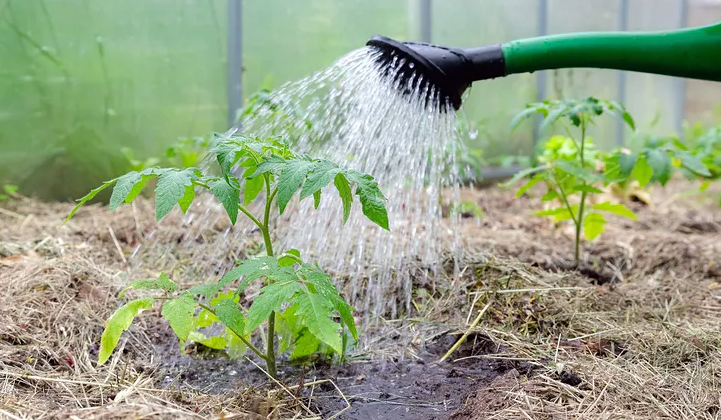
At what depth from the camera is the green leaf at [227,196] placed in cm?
127

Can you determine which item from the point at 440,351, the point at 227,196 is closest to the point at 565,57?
the point at 440,351

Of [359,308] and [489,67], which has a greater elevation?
[489,67]

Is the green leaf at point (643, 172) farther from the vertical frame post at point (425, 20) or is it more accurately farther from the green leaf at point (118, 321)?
the vertical frame post at point (425, 20)

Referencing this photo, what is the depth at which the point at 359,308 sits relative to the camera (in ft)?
6.73

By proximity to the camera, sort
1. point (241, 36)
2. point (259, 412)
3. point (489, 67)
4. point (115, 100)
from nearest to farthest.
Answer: point (259, 412), point (489, 67), point (115, 100), point (241, 36)

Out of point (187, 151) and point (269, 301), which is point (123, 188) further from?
point (187, 151)

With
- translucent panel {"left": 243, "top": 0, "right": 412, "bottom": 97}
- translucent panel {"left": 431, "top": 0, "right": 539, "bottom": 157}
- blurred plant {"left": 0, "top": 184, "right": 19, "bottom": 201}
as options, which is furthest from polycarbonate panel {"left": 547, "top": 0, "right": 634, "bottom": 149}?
blurred plant {"left": 0, "top": 184, "right": 19, "bottom": 201}

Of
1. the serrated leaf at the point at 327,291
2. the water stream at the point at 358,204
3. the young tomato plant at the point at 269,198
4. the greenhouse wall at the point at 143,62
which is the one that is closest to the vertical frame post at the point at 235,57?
the greenhouse wall at the point at 143,62

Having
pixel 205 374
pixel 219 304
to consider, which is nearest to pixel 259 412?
pixel 219 304

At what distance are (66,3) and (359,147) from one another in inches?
77.7

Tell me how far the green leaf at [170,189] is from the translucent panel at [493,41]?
3.68 meters

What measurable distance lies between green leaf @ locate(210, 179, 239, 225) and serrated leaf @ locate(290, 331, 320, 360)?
A: 449 millimetres

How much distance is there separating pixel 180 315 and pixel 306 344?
1.30 feet

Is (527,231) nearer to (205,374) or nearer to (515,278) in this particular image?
(515,278)
